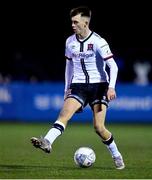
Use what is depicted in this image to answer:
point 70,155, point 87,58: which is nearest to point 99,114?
point 87,58

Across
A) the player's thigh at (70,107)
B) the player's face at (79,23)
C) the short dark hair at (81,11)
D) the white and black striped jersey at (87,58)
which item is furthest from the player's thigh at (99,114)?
the short dark hair at (81,11)

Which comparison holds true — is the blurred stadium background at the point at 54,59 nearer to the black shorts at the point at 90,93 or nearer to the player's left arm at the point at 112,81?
the black shorts at the point at 90,93

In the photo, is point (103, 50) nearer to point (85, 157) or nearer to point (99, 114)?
point (99, 114)

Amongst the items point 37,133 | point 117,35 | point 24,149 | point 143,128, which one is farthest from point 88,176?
point 117,35

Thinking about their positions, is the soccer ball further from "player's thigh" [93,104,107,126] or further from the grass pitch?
"player's thigh" [93,104,107,126]

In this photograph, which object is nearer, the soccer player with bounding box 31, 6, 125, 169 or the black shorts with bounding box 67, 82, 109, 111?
the soccer player with bounding box 31, 6, 125, 169

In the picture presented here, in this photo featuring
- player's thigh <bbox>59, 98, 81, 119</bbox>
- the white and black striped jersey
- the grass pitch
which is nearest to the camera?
the grass pitch

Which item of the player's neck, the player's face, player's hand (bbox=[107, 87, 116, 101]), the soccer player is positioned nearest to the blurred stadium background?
the soccer player

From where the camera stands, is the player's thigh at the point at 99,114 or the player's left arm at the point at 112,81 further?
the player's thigh at the point at 99,114

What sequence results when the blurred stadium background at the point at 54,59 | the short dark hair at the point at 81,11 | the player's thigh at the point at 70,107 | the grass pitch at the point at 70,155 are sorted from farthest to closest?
the blurred stadium background at the point at 54,59 < the short dark hair at the point at 81,11 < the player's thigh at the point at 70,107 < the grass pitch at the point at 70,155

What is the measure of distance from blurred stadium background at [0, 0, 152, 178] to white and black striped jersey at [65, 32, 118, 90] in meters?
6.39

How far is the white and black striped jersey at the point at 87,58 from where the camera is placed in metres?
10.8

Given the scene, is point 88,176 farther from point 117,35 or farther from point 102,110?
point 117,35

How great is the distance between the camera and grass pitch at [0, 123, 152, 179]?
10.0 metres
